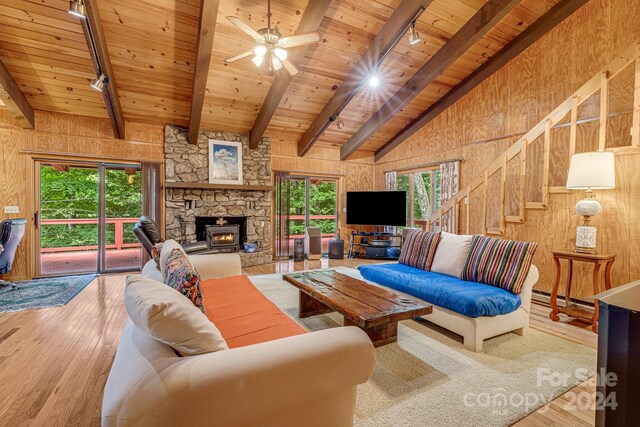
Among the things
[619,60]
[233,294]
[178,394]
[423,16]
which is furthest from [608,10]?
[178,394]

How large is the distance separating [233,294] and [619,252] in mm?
4049

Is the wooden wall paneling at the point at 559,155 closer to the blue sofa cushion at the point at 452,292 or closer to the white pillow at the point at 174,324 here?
the blue sofa cushion at the point at 452,292

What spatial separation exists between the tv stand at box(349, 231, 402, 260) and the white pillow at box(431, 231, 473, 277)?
10.0 ft

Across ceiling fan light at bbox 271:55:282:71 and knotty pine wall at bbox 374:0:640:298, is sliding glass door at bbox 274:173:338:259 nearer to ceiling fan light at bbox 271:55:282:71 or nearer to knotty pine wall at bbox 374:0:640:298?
knotty pine wall at bbox 374:0:640:298

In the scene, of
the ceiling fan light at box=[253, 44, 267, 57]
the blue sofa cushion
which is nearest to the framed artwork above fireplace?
the ceiling fan light at box=[253, 44, 267, 57]

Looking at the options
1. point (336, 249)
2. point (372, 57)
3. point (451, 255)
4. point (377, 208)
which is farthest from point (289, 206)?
point (451, 255)

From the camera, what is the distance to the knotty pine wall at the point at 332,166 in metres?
6.66

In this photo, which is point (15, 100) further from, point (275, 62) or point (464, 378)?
point (464, 378)

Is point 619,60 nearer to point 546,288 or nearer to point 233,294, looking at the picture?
point 546,288

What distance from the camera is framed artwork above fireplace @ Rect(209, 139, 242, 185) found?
577 cm

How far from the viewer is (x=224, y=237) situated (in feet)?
19.3

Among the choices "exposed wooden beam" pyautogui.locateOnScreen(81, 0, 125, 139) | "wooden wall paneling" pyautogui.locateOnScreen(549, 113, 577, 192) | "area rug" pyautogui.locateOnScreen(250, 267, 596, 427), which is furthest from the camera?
"wooden wall paneling" pyautogui.locateOnScreen(549, 113, 577, 192)

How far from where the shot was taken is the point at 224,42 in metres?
4.00

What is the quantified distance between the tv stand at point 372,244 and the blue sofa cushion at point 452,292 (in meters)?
3.06
